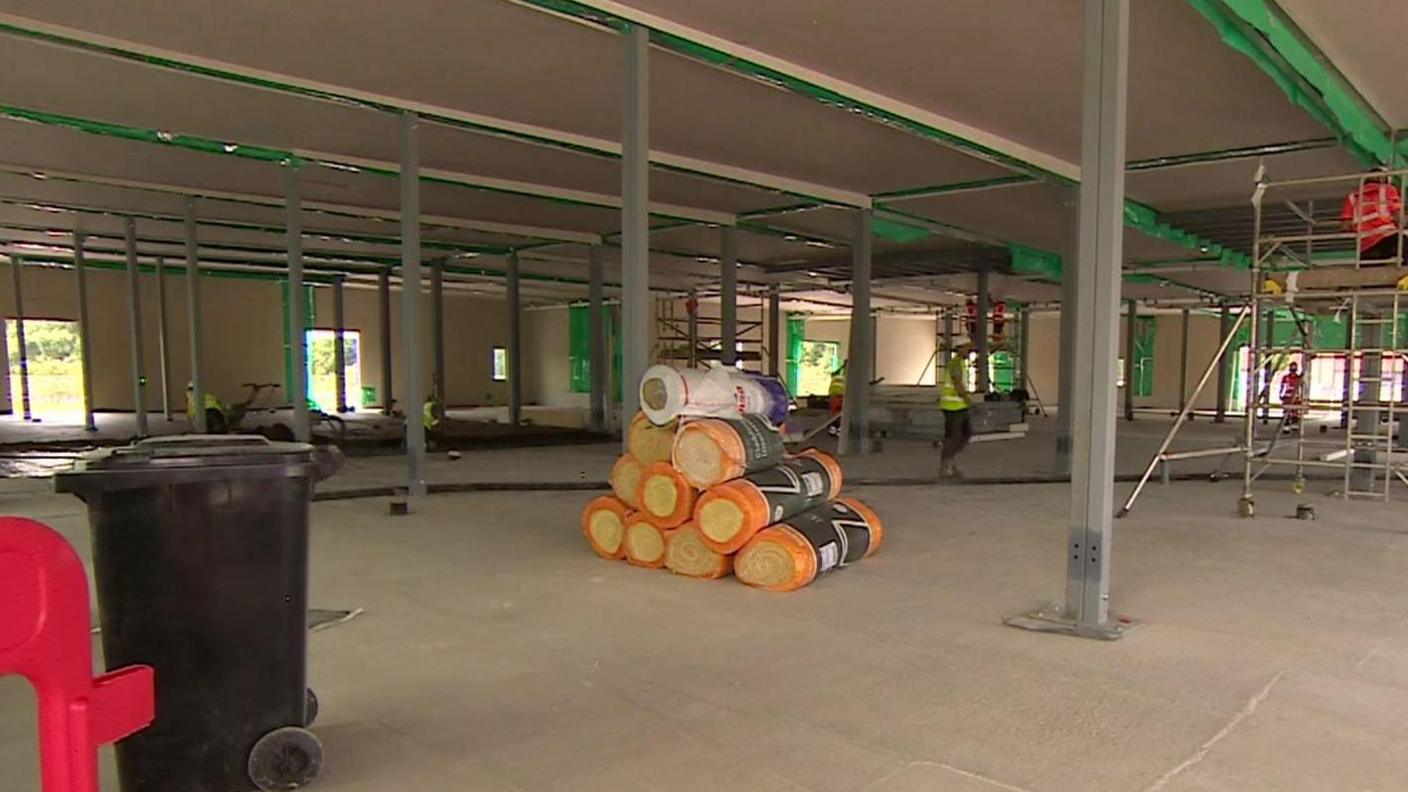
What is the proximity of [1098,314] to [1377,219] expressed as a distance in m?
4.84

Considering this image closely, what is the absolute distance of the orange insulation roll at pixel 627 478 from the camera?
17.1 ft

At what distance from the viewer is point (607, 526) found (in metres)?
5.28

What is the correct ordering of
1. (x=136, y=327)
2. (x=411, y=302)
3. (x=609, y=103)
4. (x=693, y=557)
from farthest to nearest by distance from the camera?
(x=136, y=327), (x=609, y=103), (x=411, y=302), (x=693, y=557)

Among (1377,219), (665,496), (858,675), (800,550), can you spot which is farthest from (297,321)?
(1377,219)

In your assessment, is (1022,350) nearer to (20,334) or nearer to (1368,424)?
(1368,424)

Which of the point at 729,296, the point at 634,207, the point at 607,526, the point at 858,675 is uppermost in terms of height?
the point at 634,207

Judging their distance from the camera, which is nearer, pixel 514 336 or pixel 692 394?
pixel 692 394

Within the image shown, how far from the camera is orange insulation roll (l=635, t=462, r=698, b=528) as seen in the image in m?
4.89

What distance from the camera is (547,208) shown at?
500 inches

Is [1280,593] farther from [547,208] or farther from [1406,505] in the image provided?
[547,208]

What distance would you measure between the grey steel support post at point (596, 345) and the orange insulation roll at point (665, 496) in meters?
10.5

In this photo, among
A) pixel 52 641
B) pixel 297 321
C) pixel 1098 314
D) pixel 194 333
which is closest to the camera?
pixel 52 641

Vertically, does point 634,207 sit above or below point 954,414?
above

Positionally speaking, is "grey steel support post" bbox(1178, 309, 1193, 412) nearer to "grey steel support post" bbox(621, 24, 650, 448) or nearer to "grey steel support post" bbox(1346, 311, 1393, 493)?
"grey steel support post" bbox(1346, 311, 1393, 493)
